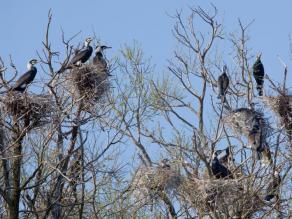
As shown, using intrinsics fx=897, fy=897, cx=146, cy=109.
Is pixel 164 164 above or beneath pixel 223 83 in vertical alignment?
beneath

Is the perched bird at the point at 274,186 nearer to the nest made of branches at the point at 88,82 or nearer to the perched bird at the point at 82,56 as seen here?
the nest made of branches at the point at 88,82

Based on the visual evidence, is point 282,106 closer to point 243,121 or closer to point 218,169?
point 243,121

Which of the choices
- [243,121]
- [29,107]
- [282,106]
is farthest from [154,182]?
[29,107]

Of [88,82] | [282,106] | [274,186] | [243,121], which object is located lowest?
[274,186]

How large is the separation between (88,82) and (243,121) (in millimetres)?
2467

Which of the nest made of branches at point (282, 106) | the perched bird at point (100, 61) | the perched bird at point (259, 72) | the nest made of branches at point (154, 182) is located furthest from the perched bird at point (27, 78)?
the perched bird at point (259, 72)

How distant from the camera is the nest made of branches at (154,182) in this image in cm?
1398

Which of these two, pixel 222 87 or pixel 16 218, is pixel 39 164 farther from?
pixel 222 87

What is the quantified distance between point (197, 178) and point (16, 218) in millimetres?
3044

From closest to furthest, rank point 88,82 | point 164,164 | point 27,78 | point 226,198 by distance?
point 226,198 → point 27,78 → point 88,82 → point 164,164

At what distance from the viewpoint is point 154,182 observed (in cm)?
1409

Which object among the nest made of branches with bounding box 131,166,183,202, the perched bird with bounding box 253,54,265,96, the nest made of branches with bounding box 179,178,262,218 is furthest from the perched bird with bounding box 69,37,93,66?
the perched bird with bounding box 253,54,265,96

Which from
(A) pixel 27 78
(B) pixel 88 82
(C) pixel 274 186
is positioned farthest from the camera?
(B) pixel 88 82

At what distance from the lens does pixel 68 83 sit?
13516mm
